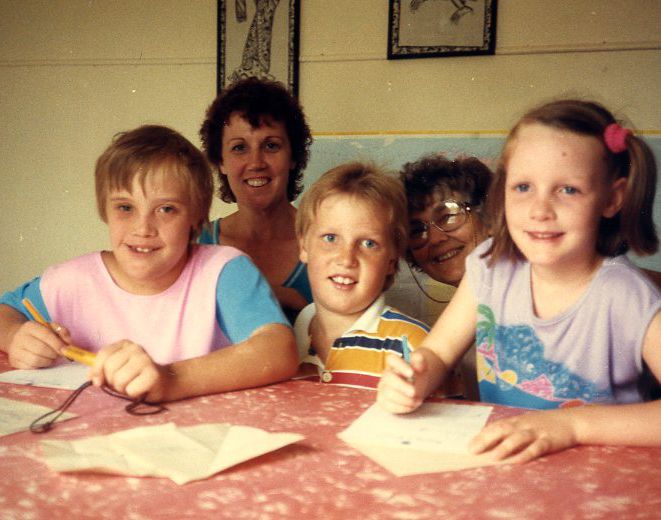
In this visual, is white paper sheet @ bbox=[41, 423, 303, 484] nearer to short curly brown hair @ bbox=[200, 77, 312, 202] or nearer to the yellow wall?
short curly brown hair @ bbox=[200, 77, 312, 202]

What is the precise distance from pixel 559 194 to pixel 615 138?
126 millimetres

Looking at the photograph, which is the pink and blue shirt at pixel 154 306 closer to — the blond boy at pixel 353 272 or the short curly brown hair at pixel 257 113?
the blond boy at pixel 353 272

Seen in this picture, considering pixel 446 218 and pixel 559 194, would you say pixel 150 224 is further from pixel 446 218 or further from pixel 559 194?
pixel 446 218

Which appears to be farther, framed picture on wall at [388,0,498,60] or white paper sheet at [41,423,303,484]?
framed picture on wall at [388,0,498,60]

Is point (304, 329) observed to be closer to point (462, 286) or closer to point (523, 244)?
point (462, 286)

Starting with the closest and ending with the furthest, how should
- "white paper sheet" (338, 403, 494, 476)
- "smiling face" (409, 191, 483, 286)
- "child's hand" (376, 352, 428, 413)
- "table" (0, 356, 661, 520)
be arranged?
1. "table" (0, 356, 661, 520)
2. "white paper sheet" (338, 403, 494, 476)
3. "child's hand" (376, 352, 428, 413)
4. "smiling face" (409, 191, 483, 286)

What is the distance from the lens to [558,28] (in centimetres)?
237

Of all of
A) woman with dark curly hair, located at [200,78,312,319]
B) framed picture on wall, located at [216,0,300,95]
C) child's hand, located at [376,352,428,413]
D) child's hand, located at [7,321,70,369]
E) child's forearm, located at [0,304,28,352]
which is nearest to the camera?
child's hand, located at [376,352,428,413]

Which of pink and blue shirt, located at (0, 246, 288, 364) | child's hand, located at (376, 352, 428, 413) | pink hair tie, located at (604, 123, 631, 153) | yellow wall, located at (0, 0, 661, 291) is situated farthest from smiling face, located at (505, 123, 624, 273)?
yellow wall, located at (0, 0, 661, 291)

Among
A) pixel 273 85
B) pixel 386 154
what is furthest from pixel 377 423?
pixel 386 154

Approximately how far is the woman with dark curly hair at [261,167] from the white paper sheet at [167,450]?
1153 millimetres

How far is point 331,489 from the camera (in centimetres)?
66

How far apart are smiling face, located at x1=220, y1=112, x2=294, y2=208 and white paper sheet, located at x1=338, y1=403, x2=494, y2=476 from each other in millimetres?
1216

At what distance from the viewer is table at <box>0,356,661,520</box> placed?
0.61 m
